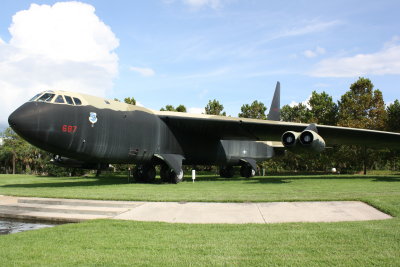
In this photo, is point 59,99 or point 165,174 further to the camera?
point 165,174

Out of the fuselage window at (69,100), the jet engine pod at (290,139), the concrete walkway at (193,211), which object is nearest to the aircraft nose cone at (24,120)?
the fuselage window at (69,100)

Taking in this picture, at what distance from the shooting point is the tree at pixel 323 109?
46.5 metres

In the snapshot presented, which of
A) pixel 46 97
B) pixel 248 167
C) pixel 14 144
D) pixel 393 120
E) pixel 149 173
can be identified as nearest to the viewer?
pixel 46 97

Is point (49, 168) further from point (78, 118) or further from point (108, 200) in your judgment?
point (108, 200)

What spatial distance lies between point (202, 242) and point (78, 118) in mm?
10865

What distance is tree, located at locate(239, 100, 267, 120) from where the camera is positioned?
53.8m

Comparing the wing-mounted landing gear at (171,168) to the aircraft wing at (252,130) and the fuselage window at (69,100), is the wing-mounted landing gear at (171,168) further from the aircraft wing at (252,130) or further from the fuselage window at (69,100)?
the fuselage window at (69,100)

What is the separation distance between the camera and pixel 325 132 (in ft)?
72.2

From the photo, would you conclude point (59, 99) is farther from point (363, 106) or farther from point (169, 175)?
point (363, 106)

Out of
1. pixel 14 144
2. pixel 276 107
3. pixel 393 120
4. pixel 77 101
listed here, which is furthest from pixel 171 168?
pixel 14 144

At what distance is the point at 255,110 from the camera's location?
54.1 m

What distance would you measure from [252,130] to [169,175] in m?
5.88

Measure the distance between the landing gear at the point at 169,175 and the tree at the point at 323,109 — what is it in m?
30.4

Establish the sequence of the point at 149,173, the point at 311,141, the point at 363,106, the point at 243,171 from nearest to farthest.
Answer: the point at 311,141, the point at 149,173, the point at 243,171, the point at 363,106
